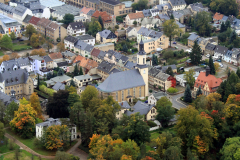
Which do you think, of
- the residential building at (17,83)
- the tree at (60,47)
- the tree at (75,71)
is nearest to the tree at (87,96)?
the residential building at (17,83)

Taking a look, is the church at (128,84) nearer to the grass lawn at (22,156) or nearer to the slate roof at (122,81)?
the slate roof at (122,81)

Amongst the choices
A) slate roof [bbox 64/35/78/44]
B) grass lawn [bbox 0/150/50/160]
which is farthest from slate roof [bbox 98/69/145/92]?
slate roof [bbox 64/35/78/44]

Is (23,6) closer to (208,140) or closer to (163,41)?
(163,41)

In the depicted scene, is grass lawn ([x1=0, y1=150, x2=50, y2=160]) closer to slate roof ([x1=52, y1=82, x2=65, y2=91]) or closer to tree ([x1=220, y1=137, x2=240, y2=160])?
slate roof ([x1=52, y1=82, x2=65, y2=91])

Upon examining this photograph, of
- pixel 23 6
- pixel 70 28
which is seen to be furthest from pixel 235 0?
pixel 23 6

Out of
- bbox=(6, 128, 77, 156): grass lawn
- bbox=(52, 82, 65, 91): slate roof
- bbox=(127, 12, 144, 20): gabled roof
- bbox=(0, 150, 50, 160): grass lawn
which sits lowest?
bbox=(6, 128, 77, 156): grass lawn
